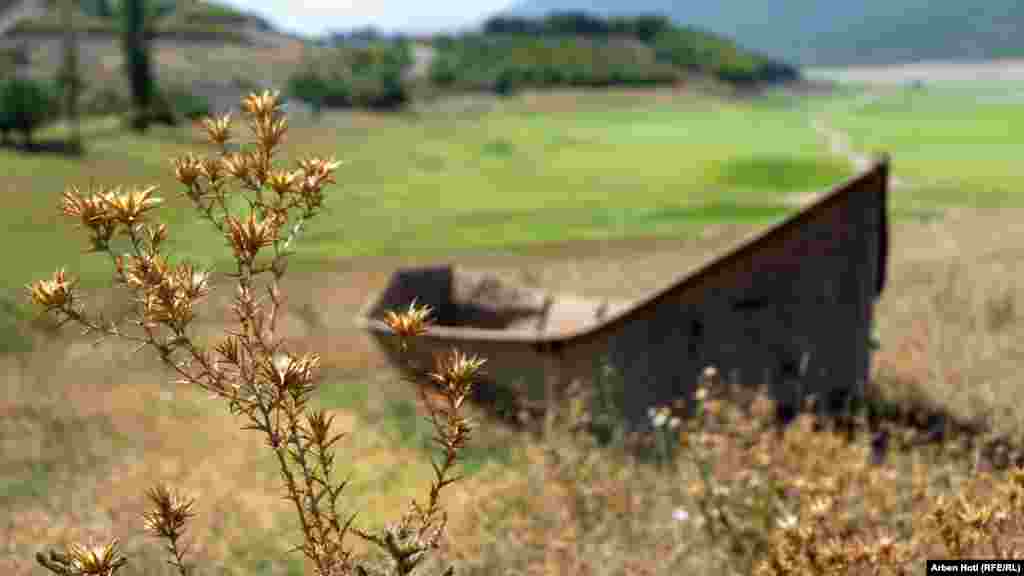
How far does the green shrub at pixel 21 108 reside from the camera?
3847 cm

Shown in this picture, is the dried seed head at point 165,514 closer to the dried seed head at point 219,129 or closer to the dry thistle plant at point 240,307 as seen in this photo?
the dry thistle plant at point 240,307

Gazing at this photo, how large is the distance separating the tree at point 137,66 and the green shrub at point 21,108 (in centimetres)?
638

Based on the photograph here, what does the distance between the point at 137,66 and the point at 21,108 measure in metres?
13.3

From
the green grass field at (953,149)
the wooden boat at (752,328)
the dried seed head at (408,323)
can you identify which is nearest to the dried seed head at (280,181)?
the dried seed head at (408,323)

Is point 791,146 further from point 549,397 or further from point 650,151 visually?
point 549,397

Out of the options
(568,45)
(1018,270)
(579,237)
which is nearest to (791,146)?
(579,237)

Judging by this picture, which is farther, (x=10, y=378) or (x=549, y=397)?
(x=10, y=378)

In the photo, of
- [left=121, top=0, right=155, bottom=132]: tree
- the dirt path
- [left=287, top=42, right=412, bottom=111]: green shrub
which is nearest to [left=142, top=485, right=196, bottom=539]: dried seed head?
the dirt path

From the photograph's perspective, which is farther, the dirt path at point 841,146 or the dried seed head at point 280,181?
the dirt path at point 841,146

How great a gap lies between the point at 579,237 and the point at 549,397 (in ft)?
47.3

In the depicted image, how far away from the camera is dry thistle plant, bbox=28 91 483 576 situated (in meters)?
1.52

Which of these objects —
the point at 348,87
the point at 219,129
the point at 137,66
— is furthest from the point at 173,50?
the point at 219,129

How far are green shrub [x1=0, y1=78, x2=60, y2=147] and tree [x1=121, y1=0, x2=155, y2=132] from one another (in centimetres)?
638

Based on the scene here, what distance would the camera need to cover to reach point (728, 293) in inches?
262
